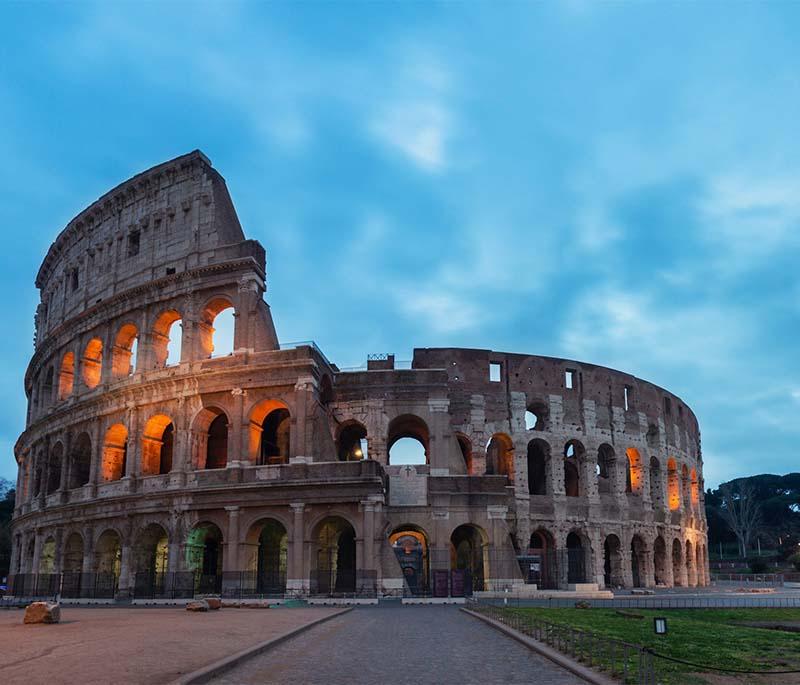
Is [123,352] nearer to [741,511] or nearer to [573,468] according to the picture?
[573,468]

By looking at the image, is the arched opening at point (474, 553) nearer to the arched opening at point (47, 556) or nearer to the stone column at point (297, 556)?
the stone column at point (297, 556)

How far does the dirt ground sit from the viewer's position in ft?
31.0

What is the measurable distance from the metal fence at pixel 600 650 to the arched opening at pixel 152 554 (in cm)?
2104

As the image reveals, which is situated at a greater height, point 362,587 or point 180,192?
point 180,192

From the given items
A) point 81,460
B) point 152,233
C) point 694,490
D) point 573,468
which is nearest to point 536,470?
point 573,468

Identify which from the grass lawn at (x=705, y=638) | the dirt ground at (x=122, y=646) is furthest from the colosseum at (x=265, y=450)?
the dirt ground at (x=122, y=646)

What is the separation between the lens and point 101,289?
135 feet

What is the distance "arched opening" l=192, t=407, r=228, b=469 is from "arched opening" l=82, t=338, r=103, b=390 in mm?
7449

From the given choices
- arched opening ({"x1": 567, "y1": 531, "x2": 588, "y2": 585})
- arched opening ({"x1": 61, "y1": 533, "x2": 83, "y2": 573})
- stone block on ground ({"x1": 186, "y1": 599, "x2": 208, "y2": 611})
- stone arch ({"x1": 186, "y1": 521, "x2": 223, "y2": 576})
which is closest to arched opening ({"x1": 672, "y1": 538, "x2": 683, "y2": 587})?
arched opening ({"x1": 567, "y1": 531, "x2": 588, "y2": 585})

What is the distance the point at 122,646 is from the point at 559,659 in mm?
6661

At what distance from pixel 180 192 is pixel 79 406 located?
1147 cm

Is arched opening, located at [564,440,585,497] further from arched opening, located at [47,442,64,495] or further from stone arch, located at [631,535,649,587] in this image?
arched opening, located at [47,442,64,495]

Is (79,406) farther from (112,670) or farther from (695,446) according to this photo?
(695,446)

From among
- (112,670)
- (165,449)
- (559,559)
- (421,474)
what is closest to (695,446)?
(559,559)
